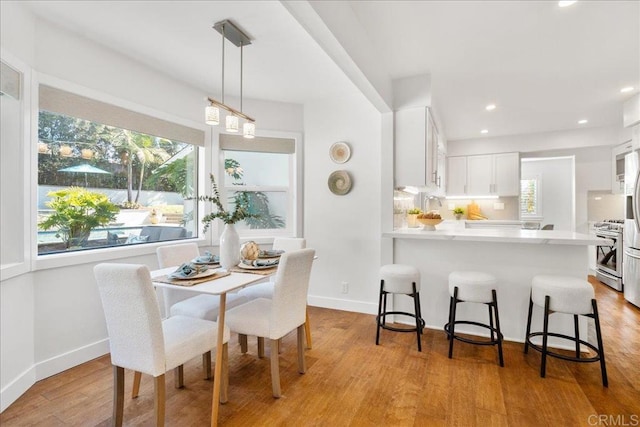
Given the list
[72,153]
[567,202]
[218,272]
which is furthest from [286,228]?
[567,202]

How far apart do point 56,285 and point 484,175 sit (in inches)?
269

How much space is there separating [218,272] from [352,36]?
195 centimetres

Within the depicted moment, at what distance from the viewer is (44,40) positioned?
2361 millimetres

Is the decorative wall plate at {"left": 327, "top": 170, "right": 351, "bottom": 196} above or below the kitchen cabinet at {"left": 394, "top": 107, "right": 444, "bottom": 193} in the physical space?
below

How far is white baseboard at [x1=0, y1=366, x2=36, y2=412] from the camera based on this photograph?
1961mm

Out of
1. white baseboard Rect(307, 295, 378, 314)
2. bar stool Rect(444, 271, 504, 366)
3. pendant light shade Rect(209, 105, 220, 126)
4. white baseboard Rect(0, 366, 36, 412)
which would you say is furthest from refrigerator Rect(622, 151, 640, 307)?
white baseboard Rect(0, 366, 36, 412)

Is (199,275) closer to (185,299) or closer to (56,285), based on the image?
(185,299)

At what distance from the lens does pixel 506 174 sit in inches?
244

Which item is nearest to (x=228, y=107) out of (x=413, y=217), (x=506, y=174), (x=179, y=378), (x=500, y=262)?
(x=179, y=378)

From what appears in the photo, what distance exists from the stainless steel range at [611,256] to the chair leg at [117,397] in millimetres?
5739

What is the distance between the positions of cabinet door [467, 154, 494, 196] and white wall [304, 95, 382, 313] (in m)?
3.71

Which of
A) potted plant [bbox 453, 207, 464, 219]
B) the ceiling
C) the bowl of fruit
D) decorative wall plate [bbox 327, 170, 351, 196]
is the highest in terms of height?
the ceiling

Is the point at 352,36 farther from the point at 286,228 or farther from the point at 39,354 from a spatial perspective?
the point at 39,354

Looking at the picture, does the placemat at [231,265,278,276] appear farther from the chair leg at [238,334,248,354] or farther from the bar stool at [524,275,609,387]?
the bar stool at [524,275,609,387]
